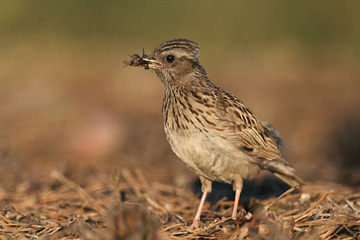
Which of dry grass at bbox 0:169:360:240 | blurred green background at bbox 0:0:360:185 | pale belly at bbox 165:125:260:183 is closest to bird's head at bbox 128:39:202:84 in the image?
pale belly at bbox 165:125:260:183

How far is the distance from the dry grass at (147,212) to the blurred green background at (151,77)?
2.37ft

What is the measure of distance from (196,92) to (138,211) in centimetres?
221

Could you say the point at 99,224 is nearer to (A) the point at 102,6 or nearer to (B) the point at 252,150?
(B) the point at 252,150

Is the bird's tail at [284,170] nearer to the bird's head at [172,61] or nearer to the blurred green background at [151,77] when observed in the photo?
the blurred green background at [151,77]

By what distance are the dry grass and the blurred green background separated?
722 millimetres

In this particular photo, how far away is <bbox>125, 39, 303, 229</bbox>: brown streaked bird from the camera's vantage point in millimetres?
4605

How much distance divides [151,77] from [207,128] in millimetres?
7092

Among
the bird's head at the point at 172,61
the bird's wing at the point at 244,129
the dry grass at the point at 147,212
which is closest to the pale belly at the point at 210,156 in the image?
the bird's wing at the point at 244,129

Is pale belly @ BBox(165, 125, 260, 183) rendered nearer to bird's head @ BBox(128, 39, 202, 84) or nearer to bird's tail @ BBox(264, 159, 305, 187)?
bird's tail @ BBox(264, 159, 305, 187)

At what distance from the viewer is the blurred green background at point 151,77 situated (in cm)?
762

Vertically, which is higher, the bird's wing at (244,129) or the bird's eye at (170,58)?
the bird's eye at (170,58)

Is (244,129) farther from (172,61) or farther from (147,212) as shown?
(147,212)

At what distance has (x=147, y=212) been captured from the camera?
2.97 m

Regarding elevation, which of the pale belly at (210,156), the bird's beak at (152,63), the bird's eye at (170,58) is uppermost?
the bird's eye at (170,58)
